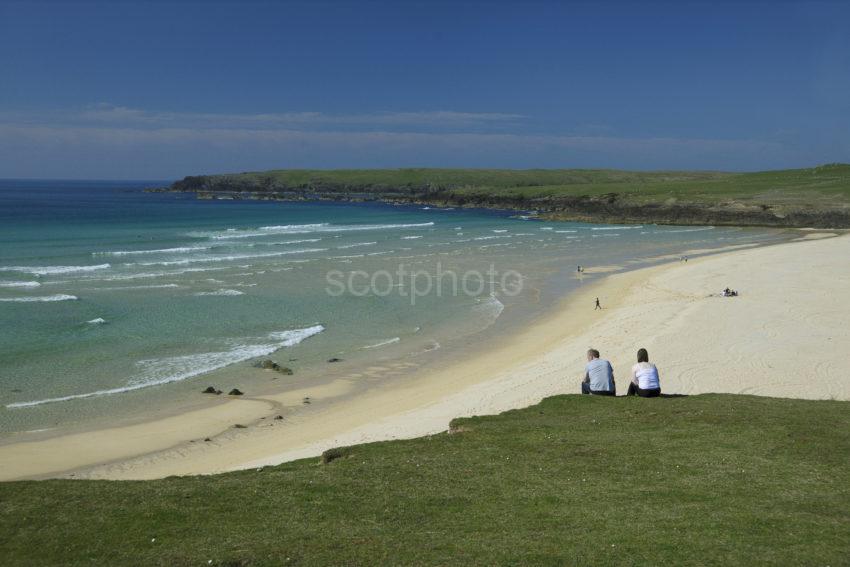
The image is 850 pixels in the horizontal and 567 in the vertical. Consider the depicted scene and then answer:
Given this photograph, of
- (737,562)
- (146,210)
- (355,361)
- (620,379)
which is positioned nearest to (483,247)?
(355,361)

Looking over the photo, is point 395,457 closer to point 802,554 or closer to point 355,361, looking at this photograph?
point 802,554

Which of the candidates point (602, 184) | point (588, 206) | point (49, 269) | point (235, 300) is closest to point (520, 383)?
point (235, 300)

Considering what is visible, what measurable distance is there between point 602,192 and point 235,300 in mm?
98422

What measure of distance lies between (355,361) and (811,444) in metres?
16.3

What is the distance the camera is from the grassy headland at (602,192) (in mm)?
87812

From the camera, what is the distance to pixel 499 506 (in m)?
8.68

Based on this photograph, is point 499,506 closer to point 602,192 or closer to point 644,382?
point 644,382

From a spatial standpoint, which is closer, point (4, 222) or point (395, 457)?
point (395, 457)

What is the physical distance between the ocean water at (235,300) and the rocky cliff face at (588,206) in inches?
446

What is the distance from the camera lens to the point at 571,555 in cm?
719

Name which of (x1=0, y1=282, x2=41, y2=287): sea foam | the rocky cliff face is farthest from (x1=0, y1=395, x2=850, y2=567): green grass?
the rocky cliff face

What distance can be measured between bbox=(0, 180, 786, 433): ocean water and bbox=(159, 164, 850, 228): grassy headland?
14.6 metres

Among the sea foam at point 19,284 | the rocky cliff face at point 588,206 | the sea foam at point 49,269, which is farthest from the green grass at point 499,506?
the rocky cliff face at point 588,206

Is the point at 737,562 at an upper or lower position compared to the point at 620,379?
upper
